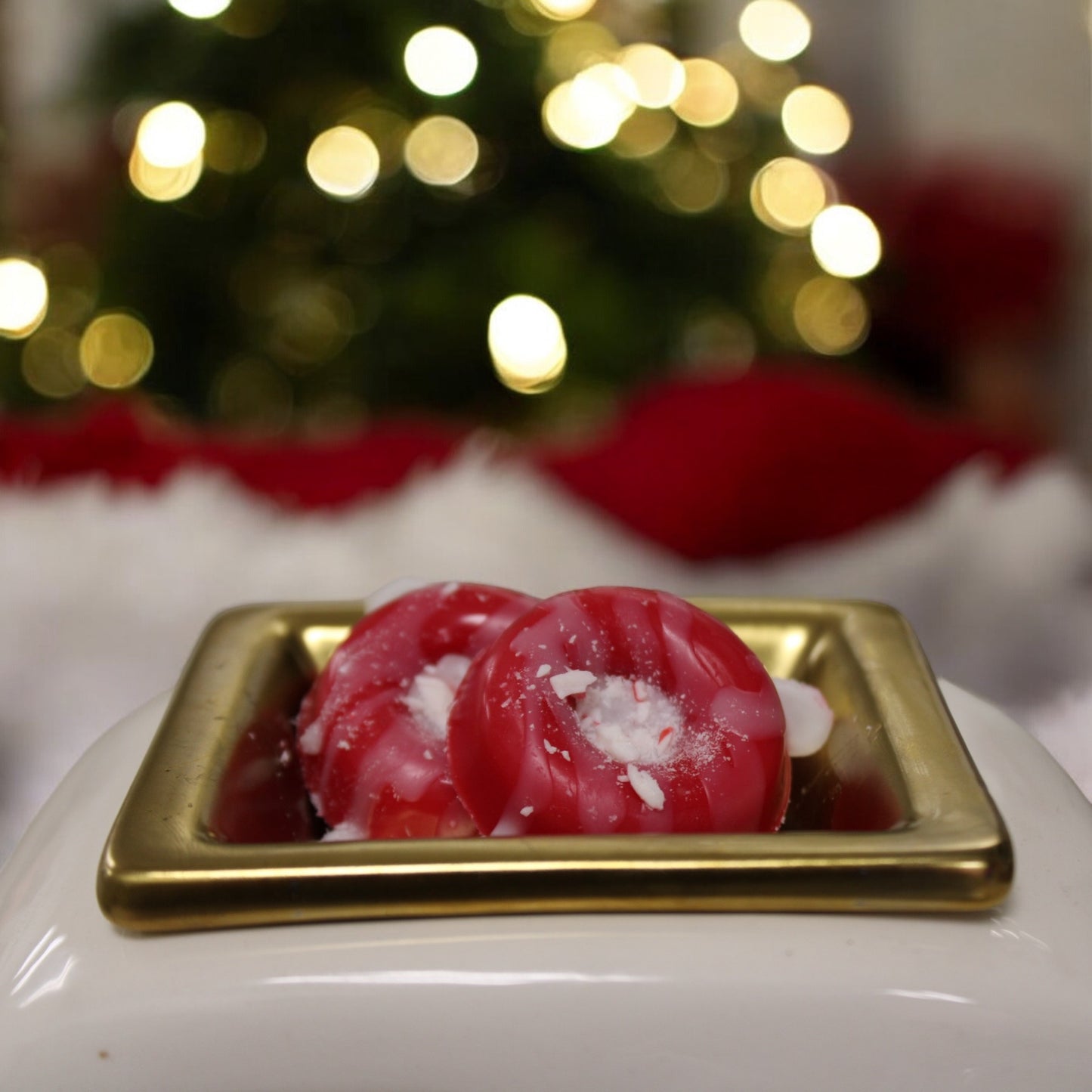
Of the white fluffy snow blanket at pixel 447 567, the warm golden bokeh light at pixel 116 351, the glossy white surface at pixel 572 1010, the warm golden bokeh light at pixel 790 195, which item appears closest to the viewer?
the glossy white surface at pixel 572 1010

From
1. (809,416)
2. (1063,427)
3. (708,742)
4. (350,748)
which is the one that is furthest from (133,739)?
(1063,427)

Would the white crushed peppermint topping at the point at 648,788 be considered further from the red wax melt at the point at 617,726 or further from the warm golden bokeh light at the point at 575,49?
the warm golden bokeh light at the point at 575,49

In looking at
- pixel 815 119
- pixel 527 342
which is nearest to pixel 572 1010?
pixel 527 342

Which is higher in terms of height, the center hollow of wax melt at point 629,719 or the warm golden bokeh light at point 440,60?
the warm golden bokeh light at point 440,60

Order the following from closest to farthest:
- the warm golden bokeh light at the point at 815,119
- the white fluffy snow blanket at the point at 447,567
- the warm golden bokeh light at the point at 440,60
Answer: the white fluffy snow blanket at the point at 447,567 → the warm golden bokeh light at the point at 440,60 → the warm golden bokeh light at the point at 815,119

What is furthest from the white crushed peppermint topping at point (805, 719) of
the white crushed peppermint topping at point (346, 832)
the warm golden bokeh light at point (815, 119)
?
the warm golden bokeh light at point (815, 119)

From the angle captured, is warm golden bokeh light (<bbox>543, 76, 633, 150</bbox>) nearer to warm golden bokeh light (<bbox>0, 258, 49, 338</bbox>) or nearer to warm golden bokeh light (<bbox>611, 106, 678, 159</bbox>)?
warm golden bokeh light (<bbox>611, 106, 678, 159</bbox>)

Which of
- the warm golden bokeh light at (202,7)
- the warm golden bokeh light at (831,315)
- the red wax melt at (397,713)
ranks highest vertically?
the warm golden bokeh light at (202,7)

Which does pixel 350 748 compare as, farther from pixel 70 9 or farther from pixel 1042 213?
pixel 70 9
